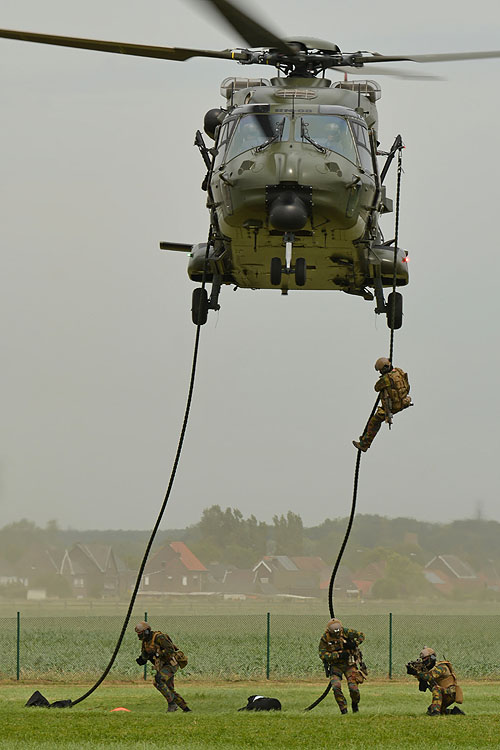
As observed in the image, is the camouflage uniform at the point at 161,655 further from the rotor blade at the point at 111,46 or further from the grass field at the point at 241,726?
the rotor blade at the point at 111,46

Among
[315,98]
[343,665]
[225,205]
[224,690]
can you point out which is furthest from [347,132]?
[224,690]

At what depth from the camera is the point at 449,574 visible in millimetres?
65062

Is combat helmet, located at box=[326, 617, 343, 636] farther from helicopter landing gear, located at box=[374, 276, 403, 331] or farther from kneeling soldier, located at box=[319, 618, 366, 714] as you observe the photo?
helicopter landing gear, located at box=[374, 276, 403, 331]

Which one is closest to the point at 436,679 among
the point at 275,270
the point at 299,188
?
the point at 275,270

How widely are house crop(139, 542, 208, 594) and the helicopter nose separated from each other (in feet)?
175

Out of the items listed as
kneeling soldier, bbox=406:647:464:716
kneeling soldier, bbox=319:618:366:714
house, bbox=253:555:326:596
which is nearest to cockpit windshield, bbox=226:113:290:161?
kneeling soldier, bbox=319:618:366:714

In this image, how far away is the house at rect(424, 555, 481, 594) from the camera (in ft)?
210

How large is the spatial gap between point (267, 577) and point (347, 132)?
54.3m

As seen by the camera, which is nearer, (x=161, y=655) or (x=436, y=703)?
(x=436, y=703)

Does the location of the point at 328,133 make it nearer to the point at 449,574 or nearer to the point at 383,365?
the point at 383,365

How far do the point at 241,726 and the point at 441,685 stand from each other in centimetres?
351

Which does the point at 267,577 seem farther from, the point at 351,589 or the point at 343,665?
the point at 343,665

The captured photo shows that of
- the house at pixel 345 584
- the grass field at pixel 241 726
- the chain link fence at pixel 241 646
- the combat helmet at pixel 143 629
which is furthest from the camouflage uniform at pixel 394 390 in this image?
the house at pixel 345 584

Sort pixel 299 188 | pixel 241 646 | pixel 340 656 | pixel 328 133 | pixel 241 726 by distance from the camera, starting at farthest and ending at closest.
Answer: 1. pixel 241 646
2. pixel 340 656
3. pixel 241 726
4. pixel 328 133
5. pixel 299 188
